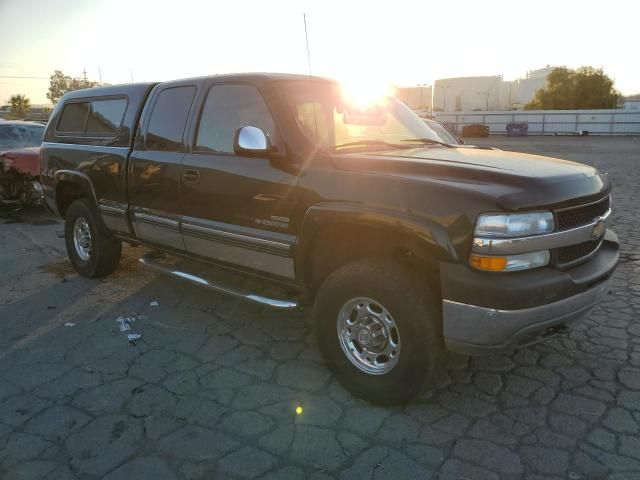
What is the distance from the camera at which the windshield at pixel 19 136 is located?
31.8 ft

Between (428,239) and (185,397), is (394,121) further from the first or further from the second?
(185,397)

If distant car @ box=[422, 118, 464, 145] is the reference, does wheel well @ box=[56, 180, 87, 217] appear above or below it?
below

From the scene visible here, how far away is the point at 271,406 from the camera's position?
10.1ft

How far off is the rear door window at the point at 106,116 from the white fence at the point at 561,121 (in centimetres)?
3778

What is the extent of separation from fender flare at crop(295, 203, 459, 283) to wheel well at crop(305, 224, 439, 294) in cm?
3

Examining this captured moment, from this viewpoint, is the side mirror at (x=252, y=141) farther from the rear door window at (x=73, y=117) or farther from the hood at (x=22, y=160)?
the hood at (x=22, y=160)

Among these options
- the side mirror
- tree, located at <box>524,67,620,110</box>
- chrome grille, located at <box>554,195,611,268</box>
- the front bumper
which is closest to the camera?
the front bumper

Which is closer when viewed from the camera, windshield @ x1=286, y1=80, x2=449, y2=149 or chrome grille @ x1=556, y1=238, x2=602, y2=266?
chrome grille @ x1=556, y1=238, x2=602, y2=266

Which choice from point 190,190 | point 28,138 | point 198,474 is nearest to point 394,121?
point 190,190

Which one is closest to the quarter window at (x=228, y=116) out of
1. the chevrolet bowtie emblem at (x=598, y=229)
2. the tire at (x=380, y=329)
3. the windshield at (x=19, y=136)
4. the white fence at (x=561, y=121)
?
the tire at (x=380, y=329)

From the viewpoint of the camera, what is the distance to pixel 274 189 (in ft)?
11.1

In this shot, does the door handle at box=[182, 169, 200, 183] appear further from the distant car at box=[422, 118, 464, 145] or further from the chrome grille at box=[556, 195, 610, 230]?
the chrome grille at box=[556, 195, 610, 230]

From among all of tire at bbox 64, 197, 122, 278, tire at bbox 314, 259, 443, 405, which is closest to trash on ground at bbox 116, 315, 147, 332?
tire at bbox 64, 197, 122, 278

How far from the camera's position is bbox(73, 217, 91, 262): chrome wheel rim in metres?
5.51
